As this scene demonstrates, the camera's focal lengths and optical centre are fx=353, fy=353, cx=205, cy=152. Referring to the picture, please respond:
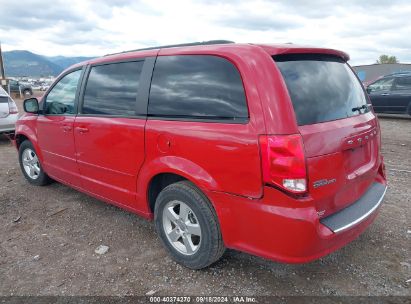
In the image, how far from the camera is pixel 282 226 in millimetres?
2332

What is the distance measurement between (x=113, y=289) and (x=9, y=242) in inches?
60.1

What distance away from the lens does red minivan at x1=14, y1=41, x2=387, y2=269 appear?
7.66 ft

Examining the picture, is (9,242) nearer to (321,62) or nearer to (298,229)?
(298,229)

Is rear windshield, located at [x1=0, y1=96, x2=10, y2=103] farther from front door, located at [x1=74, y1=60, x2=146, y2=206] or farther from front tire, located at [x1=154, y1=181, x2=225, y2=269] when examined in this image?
front tire, located at [x1=154, y1=181, x2=225, y2=269]

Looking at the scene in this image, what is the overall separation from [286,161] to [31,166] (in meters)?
4.30

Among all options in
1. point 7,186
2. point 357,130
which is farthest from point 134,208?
point 7,186

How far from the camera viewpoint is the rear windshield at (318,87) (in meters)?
2.47

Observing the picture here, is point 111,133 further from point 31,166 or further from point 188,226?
point 31,166

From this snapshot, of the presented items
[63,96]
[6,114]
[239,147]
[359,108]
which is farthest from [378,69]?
[239,147]

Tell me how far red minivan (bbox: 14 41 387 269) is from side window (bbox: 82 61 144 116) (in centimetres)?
2

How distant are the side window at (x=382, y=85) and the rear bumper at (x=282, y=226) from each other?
1123 cm

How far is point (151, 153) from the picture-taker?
3045 millimetres

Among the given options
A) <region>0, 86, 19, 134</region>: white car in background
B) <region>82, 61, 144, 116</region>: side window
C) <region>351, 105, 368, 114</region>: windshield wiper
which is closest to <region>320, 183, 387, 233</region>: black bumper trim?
<region>351, 105, 368, 114</region>: windshield wiper

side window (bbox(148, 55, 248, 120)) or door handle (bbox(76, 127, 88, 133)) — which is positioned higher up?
side window (bbox(148, 55, 248, 120))
